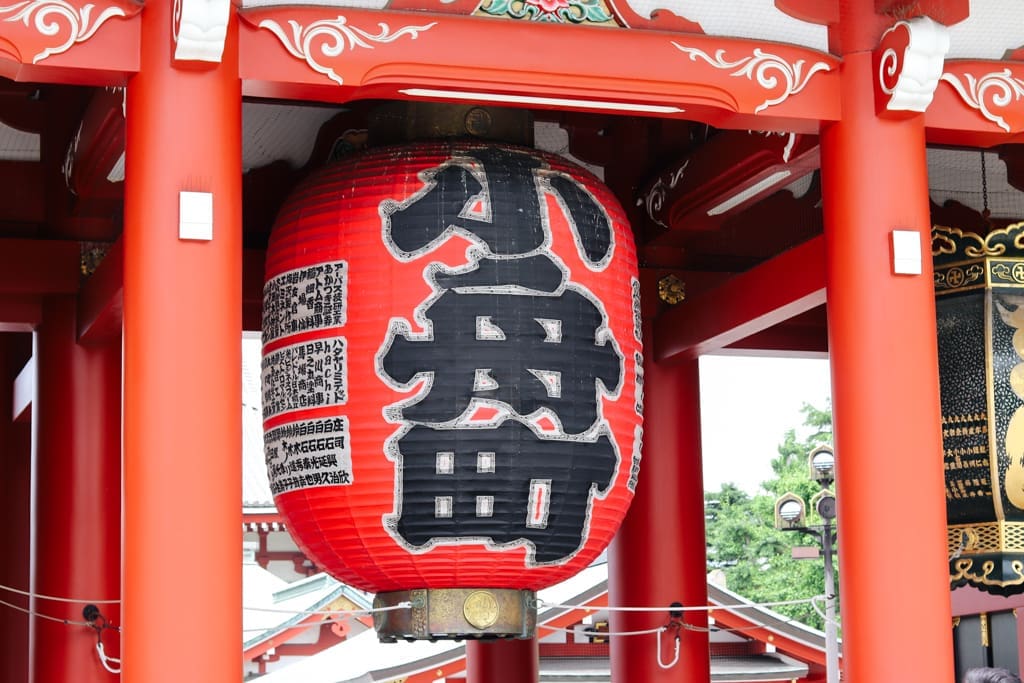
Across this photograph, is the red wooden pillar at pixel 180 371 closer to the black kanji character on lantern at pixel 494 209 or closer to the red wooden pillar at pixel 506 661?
the black kanji character on lantern at pixel 494 209

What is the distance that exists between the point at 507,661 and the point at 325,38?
4688mm

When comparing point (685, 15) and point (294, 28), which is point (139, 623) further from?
point (685, 15)

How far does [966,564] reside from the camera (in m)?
7.19

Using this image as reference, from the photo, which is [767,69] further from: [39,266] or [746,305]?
[39,266]

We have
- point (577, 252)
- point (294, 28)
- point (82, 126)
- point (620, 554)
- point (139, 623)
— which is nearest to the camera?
point (139, 623)

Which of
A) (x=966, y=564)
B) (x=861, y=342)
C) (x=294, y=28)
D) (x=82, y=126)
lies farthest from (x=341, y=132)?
(x=966, y=564)

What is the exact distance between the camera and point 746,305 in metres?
7.39

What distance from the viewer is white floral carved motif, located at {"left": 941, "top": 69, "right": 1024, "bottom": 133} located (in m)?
6.26

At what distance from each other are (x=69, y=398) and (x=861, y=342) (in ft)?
12.8

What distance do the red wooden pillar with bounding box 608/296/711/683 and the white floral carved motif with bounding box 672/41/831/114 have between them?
2.67 meters

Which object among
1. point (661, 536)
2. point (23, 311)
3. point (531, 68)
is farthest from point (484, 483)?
point (23, 311)

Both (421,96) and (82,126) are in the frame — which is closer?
(421,96)

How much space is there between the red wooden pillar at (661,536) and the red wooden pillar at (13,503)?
11.0ft

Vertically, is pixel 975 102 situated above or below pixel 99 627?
above
